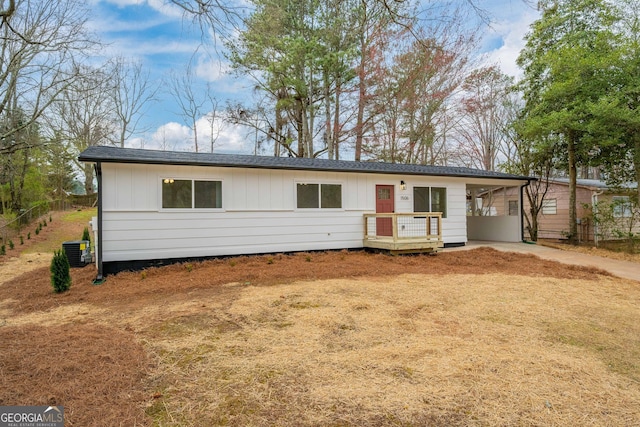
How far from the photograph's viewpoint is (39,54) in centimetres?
1099

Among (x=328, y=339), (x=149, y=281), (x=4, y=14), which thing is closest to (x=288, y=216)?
(x=149, y=281)

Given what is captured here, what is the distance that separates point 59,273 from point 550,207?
1862cm

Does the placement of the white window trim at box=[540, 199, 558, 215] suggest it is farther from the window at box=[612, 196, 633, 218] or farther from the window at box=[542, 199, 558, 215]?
the window at box=[612, 196, 633, 218]

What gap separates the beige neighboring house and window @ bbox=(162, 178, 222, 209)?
9965mm

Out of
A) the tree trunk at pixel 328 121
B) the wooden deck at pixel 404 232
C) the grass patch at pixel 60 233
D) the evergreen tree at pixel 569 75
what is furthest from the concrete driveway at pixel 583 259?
the grass patch at pixel 60 233

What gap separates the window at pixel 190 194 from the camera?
771cm

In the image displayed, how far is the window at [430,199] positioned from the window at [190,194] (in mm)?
5957

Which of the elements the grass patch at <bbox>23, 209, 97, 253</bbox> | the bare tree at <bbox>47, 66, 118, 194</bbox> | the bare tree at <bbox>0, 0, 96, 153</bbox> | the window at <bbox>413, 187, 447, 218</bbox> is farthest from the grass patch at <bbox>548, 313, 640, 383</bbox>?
the bare tree at <bbox>47, 66, 118, 194</bbox>

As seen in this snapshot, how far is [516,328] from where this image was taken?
3773mm

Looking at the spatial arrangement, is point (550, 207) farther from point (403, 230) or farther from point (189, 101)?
point (189, 101)

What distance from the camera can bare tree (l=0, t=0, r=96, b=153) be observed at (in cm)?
922

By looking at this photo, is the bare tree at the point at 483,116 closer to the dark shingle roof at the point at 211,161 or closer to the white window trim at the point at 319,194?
the dark shingle roof at the point at 211,161

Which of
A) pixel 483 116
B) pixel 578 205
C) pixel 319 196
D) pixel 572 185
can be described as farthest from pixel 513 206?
pixel 319 196

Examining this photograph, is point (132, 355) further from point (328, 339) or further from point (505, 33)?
point (505, 33)
